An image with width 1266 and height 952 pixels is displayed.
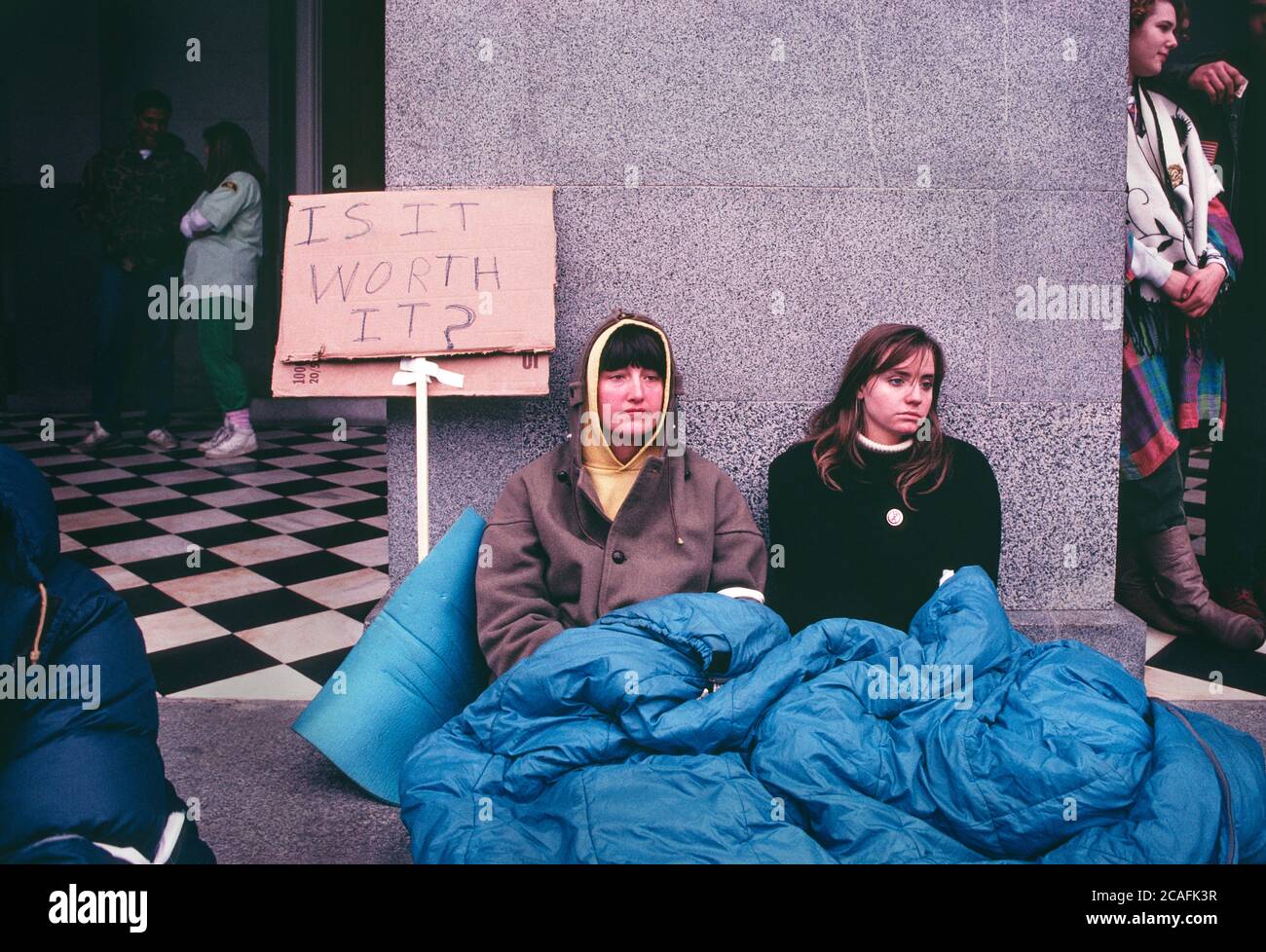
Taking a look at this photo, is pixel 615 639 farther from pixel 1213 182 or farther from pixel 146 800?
pixel 1213 182

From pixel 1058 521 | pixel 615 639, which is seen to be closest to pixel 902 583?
pixel 1058 521

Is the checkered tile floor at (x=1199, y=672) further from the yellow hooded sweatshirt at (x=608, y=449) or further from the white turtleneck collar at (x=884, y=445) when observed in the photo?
the yellow hooded sweatshirt at (x=608, y=449)

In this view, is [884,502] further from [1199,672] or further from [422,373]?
[1199,672]

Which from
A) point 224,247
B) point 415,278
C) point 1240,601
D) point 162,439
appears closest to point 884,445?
point 415,278

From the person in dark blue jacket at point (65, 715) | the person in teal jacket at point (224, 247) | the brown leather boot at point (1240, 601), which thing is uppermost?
the person in teal jacket at point (224, 247)

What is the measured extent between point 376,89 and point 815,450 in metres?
5.77

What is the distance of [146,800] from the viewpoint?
57.5 inches

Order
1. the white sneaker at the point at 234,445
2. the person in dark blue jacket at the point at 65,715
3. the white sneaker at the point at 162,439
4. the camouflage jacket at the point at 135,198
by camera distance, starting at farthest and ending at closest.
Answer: the white sneaker at the point at 162,439 → the white sneaker at the point at 234,445 → the camouflage jacket at the point at 135,198 → the person in dark blue jacket at the point at 65,715

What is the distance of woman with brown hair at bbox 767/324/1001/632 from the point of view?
2391 mm

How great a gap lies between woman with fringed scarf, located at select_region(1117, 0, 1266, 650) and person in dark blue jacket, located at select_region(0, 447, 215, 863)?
286cm

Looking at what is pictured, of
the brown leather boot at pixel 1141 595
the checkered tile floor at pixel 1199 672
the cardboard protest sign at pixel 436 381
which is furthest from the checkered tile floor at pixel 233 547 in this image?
the brown leather boot at pixel 1141 595

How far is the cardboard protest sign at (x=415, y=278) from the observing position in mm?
2434

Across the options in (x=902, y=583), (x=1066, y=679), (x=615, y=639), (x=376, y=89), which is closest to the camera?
(x=1066, y=679)

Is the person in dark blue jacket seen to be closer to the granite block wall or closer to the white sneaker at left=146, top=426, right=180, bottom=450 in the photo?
the granite block wall
